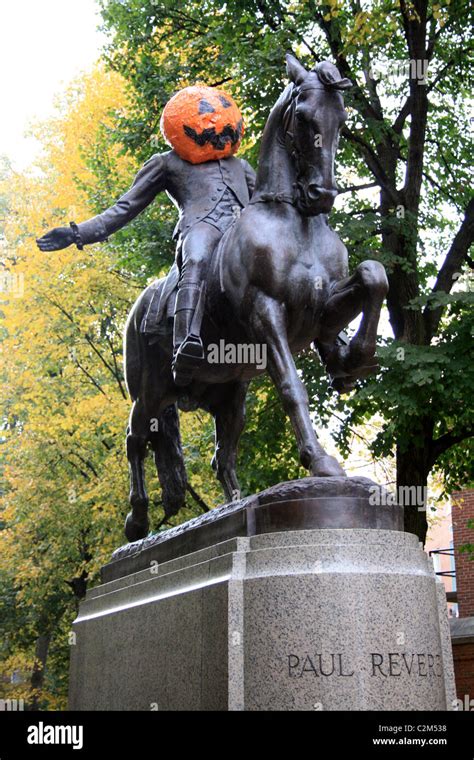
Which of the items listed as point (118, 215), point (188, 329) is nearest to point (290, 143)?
point (188, 329)

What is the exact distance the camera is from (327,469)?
5781mm

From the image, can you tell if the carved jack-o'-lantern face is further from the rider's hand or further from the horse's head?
the horse's head

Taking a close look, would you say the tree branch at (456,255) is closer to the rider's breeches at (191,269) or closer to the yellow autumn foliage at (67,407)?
the yellow autumn foliage at (67,407)

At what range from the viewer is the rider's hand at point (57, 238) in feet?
24.9

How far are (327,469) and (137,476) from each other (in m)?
3.32

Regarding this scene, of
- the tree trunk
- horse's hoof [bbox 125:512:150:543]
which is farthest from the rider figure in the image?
the tree trunk

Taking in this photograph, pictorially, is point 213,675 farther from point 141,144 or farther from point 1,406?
point 1,406

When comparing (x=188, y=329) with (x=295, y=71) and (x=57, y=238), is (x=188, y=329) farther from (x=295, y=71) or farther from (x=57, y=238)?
(x=295, y=71)

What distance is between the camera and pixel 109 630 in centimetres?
752

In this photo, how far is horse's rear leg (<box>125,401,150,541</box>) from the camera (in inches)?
Result: 340

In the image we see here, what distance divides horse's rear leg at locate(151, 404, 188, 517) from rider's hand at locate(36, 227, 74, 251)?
74.1 inches

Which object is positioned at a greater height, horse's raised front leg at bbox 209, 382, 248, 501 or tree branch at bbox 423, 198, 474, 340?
tree branch at bbox 423, 198, 474, 340

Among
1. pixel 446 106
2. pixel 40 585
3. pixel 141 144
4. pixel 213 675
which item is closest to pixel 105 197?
pixel 141 144
